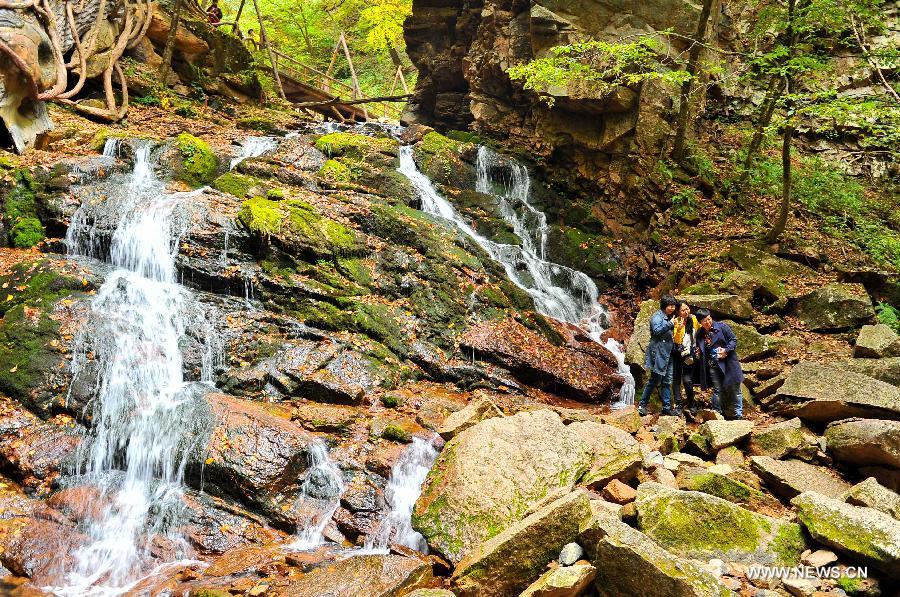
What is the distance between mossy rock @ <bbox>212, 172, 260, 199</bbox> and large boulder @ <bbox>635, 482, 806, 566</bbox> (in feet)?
32.6

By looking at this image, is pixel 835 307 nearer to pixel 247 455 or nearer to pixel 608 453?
pixel 608 453

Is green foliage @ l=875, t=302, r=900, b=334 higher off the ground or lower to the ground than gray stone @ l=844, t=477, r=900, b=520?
higher

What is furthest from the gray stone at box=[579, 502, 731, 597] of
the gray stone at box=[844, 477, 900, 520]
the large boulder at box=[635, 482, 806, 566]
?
the gray stone at box=[844, 477, 900, 520]

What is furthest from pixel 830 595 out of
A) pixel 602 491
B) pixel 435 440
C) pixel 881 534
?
pixel 435 440

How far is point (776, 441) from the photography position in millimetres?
5945

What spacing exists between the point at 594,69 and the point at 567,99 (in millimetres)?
1653

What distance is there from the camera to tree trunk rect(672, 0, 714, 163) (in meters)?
12.5

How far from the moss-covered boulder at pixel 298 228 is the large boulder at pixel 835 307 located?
9.09 meters

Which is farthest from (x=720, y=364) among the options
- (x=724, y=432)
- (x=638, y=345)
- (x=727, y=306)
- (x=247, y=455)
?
(x=247, y=455)

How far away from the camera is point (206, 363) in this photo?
7891 millimetres

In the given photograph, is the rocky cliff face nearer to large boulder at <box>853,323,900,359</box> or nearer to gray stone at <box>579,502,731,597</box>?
large boulder at <box>853,323,900,359</box>

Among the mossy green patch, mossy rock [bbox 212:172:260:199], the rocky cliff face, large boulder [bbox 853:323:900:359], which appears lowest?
large boulder [bbox 853:323:900:359]

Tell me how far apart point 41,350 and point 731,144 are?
17.7m

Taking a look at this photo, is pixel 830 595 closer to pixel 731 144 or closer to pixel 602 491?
pixel 602 491
